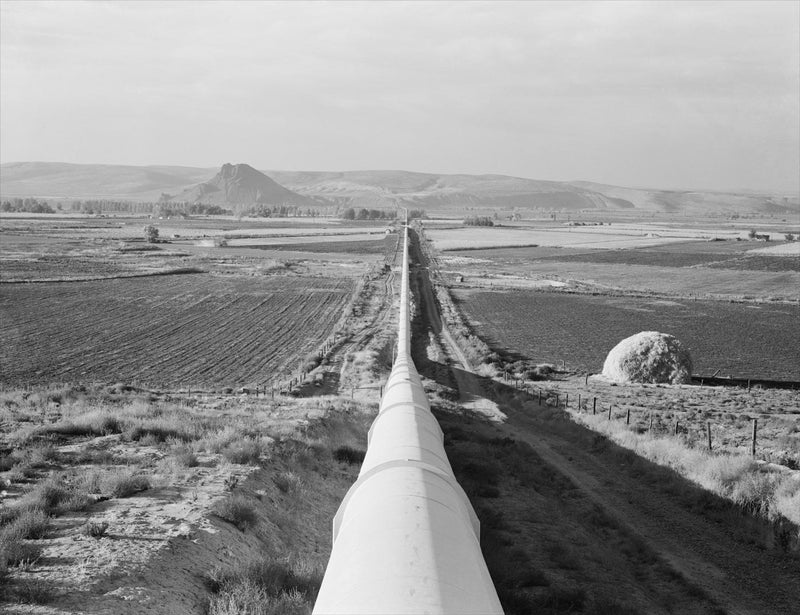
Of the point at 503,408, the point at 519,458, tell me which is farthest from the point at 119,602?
the point at 503,408

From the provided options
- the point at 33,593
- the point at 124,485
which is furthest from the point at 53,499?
the point at 33,593

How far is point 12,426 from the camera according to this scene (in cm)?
1698

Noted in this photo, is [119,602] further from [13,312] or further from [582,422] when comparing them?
[13,312]

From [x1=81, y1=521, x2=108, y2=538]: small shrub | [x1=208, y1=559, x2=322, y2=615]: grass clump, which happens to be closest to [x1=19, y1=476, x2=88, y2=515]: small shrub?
[x1=81, y1=521, x2=108, y2=538]: small shrub

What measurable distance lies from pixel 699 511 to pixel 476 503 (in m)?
4.95

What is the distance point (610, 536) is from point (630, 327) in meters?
37.3

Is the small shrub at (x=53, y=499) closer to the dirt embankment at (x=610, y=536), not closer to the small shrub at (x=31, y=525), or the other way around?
the small shrub at (x=31, y=525)

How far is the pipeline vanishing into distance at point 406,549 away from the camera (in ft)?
17.2

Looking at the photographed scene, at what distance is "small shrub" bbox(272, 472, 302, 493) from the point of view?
13273 millimetres

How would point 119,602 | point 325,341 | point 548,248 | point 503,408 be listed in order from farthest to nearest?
point 548,248
point 325,341
point 503,408
point 119,602

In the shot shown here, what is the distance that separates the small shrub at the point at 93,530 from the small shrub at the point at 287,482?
12.9ft

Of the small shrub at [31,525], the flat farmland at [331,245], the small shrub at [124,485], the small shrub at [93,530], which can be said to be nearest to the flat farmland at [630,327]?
the small shrub at [124,485]

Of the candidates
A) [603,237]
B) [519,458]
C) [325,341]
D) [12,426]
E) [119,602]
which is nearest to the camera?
[119,602]

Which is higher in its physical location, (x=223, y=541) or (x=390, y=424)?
(x=390, y=424)
